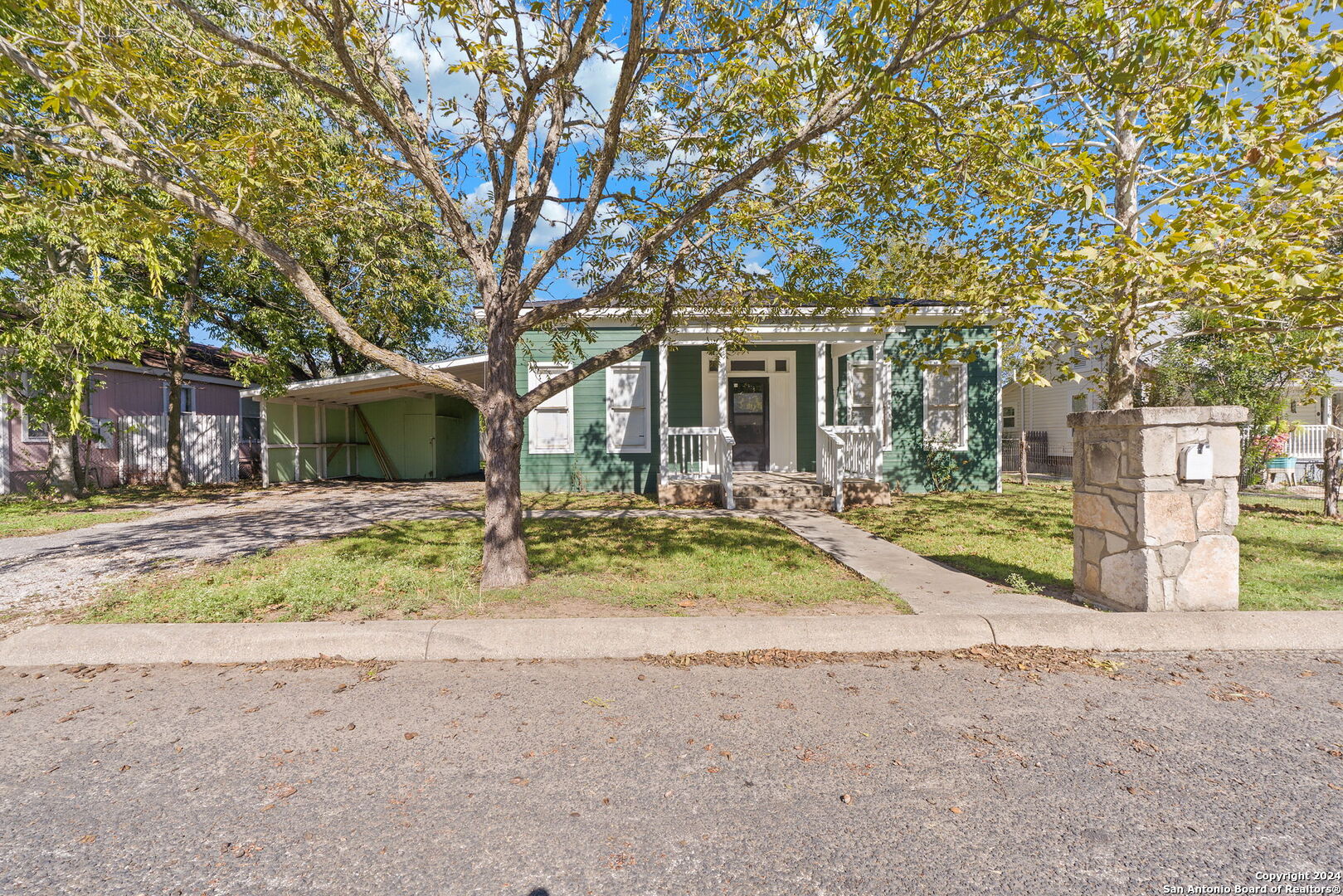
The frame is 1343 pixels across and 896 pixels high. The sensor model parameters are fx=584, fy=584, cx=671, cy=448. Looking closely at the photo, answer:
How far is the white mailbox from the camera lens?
400 cm

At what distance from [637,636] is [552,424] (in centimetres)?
874

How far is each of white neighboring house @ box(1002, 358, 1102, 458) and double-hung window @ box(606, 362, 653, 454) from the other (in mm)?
13517

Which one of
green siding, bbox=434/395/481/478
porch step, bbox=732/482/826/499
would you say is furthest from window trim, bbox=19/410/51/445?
porch step, bbox=732/482/826/499

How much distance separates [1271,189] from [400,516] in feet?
34.0

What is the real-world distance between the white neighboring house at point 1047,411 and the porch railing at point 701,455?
42.2ft

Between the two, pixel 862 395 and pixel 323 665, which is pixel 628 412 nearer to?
pixel 862 395

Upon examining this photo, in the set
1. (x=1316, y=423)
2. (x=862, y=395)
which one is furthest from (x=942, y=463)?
(x=1316, y=423)

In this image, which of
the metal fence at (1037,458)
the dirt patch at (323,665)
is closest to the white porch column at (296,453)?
the dirt patch at (323,665)

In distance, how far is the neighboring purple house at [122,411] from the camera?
505 inches

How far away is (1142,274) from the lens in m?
4.52

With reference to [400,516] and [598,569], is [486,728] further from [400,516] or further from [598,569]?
[400,516]

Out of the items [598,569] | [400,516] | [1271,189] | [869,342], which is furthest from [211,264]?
[1271,189]

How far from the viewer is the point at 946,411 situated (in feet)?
40.5

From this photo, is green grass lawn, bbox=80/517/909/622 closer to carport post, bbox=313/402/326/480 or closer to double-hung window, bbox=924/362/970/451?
double-hung window, bbox=924/362/970/451
